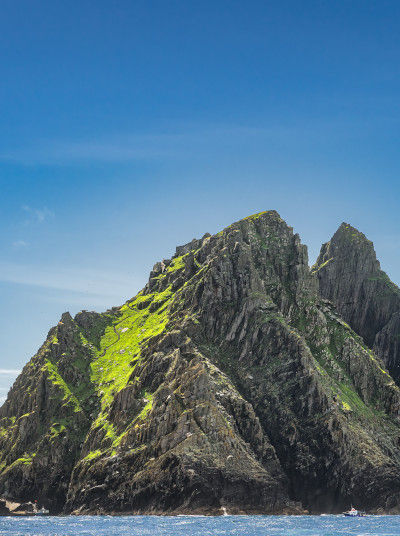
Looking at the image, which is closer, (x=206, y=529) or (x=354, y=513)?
(x=206, y=529)

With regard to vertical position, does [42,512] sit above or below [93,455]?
below

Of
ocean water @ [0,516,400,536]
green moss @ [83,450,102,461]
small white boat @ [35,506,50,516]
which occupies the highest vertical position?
green moss @ [83,450,102,461]

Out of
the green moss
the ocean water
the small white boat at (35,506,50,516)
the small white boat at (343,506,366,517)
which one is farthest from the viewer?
the green moss

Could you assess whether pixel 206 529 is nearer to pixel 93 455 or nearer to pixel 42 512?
pixel 93 455

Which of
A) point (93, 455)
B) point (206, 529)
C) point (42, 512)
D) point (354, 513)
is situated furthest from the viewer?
point (93, 455)

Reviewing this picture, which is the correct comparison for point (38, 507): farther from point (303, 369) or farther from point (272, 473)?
point (303, 369)

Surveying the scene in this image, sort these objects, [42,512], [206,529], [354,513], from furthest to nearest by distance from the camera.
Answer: [42,512] < [354,513] < [206,529]

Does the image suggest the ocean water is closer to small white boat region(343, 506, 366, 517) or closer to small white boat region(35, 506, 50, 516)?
small white boat region(343, 506, 366, 517)

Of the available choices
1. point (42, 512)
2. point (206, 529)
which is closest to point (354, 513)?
point (206, 529)

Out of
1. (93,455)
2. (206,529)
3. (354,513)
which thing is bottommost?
(206,529)

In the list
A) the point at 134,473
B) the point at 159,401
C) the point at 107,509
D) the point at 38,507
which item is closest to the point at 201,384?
the point at 159,401

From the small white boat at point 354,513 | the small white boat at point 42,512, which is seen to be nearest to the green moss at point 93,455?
the small white boat at point 42,512

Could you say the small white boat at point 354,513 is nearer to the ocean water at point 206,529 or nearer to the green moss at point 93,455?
the ocean water at point 206,529

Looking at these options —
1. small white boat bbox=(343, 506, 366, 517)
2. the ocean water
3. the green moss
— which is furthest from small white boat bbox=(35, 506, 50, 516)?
small white boat bbox=(343, 506, 366, 517)
